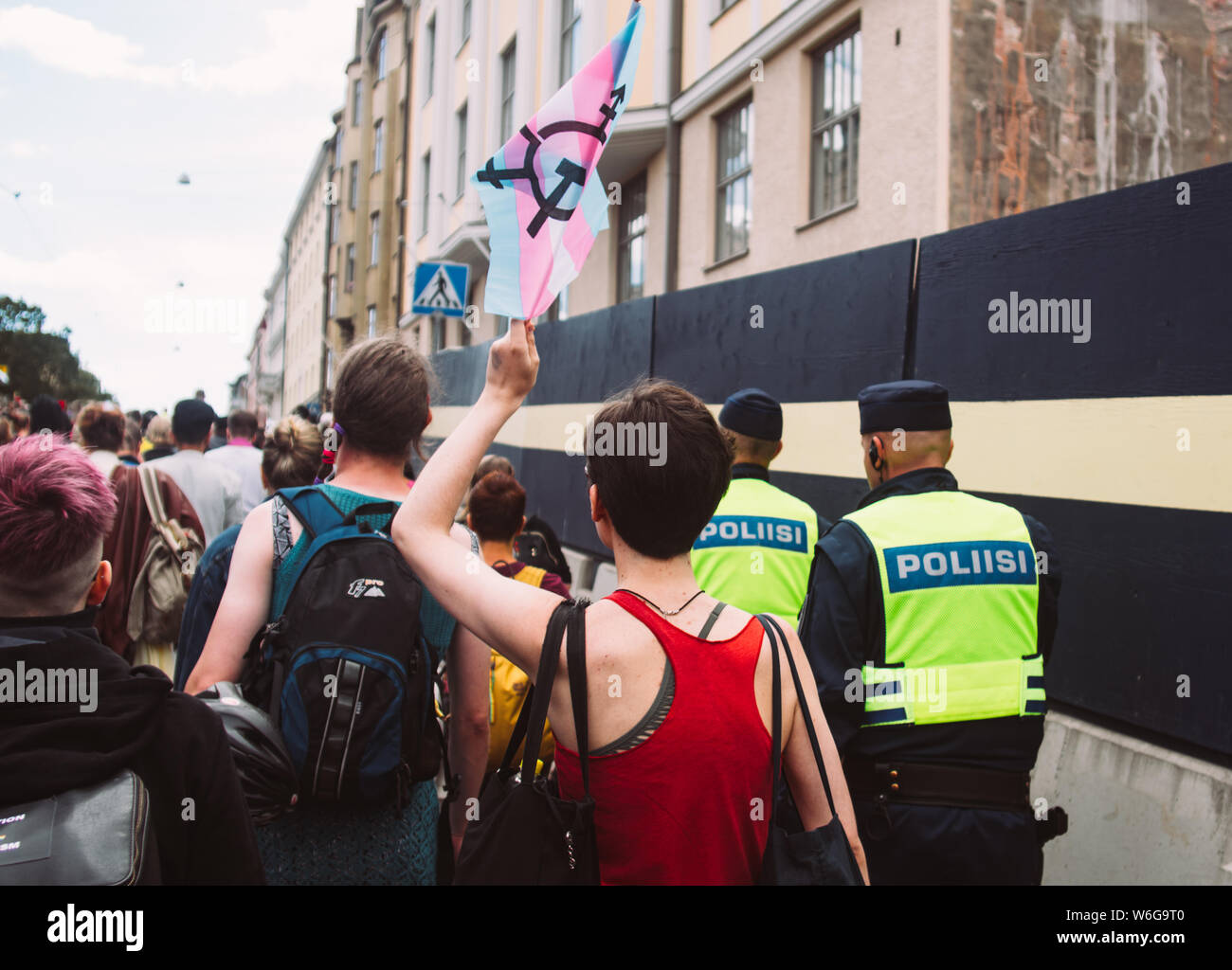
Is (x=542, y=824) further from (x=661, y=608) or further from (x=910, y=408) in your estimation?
(x=910, y=408)

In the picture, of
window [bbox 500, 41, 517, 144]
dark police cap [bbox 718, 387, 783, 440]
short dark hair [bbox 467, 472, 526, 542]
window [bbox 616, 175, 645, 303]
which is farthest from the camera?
window [bbox 500, 41, 517, 144]

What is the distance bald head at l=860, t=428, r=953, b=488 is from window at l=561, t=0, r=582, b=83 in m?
15.5

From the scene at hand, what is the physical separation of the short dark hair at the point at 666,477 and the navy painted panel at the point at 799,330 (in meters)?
3.73

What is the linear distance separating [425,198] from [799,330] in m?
23.8

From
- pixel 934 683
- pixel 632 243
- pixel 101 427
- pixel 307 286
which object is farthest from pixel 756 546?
pixel 307 286

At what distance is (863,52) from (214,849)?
1024 centimetres

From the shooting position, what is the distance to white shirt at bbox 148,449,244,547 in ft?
19.3

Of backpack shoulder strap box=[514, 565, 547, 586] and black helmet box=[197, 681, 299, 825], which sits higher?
backpack shoulder strap box=[514, 565, 547, 586]

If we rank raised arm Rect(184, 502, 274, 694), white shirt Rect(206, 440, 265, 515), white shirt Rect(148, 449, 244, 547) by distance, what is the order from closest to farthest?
raised arm Rect(184, 502, 274, 694), white shirt Rect(148, 449, 244, 547), white shirt Rect(206, 440, 265, 515)

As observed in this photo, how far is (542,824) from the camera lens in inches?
66.0

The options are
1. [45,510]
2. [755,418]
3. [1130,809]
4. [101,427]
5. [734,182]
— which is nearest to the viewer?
[45,510]

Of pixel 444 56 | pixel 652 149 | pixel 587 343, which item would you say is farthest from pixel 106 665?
pixel 444 56
